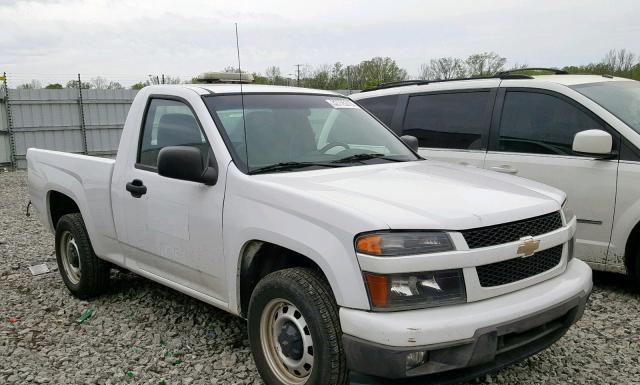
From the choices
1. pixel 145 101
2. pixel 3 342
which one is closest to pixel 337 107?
pixel 145 101

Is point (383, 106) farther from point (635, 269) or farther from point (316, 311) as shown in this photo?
point (316, 311)

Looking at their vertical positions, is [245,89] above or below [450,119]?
above

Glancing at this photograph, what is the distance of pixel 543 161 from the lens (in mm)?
4801

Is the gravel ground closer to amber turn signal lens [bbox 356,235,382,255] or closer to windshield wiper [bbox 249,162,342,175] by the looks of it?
windshield wiper [bbox 249,162,342,175]

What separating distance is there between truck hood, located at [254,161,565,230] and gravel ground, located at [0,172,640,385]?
109cm

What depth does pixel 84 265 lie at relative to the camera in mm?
4688

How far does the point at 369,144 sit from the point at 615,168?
80.9 inches

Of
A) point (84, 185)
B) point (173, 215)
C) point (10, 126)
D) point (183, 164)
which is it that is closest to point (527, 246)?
point (183, 164)

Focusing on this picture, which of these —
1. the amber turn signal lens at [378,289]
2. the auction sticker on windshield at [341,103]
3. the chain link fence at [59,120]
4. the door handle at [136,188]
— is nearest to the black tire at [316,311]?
the amber turn signal lens at [378,289]

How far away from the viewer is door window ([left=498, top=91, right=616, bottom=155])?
186 inches

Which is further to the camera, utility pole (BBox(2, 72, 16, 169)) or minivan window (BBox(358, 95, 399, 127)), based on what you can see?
utility pole (BBox(2, 72, 16, 169))

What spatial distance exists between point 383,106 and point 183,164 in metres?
3.43

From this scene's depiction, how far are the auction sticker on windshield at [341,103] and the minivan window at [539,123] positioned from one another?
1603mm

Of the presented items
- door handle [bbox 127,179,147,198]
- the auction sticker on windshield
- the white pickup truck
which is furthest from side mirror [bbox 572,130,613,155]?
door handle [bbox 127,179,147,198]
